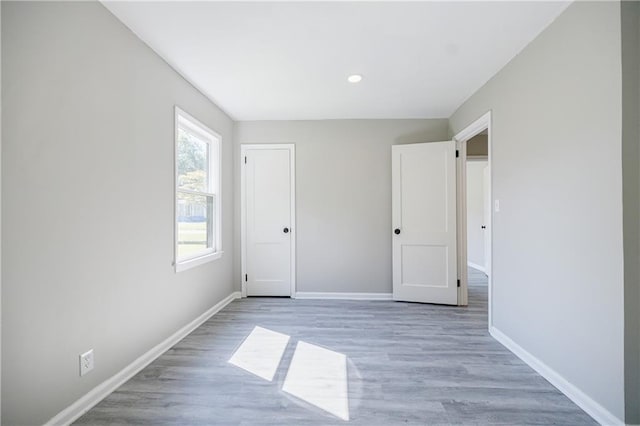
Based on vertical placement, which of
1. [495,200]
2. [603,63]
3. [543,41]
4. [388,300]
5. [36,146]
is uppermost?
[543,41]

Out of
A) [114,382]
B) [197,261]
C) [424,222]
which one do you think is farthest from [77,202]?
[424,222]

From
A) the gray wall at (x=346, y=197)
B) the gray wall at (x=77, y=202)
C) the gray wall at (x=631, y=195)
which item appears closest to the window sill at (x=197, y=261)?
the gray wall at (x=77, y=202)

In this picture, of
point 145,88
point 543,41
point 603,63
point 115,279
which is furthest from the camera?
point 145,88

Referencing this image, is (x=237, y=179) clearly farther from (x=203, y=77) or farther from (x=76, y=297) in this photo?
(x=76, y=297)

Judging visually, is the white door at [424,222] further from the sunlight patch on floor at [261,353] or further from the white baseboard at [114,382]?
the white baseboard at [114,382]

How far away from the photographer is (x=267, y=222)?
12.9 ft

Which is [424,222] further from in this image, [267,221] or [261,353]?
[261,353]

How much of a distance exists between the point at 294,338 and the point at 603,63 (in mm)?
2832

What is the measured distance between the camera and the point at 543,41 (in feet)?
6.54

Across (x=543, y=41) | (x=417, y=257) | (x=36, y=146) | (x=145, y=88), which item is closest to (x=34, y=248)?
(x=36, y=146)

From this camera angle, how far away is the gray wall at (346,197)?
3.86m

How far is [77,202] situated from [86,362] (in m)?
0.92

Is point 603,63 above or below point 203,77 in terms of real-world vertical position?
below

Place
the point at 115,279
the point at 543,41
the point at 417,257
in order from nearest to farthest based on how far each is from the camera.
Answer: the point at 115,279 → the point at 543,41 → the point at 417,257
